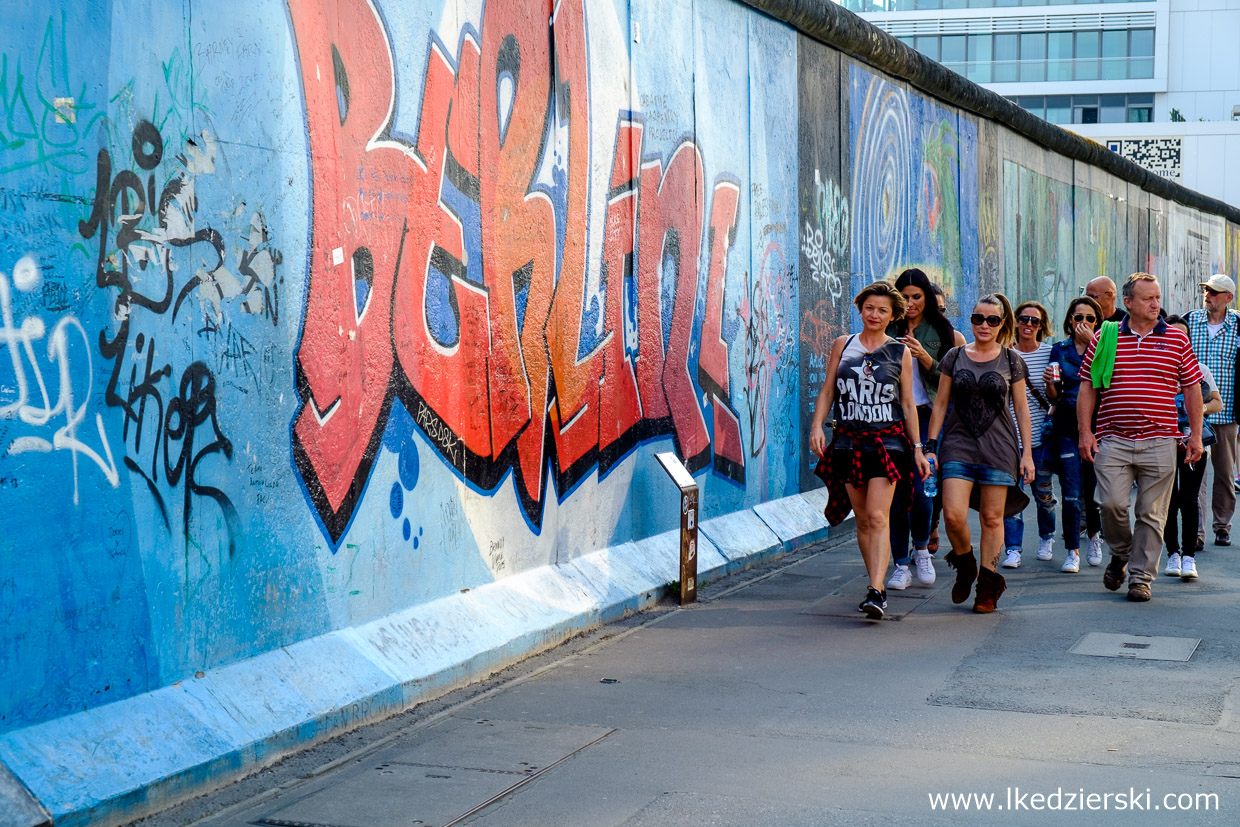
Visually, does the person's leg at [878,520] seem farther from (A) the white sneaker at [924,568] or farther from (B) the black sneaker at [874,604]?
(A) the white sneaker at [924,568]

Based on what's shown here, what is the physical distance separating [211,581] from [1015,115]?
1558cm

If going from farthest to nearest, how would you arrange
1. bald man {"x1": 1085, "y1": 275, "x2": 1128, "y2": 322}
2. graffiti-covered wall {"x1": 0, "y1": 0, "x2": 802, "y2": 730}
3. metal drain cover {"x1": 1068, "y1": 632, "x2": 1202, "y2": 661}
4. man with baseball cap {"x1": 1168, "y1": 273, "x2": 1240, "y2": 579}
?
man with baseball cap {"x1": 1168, "y1": 273, "x2": 1240, "y2": 579} → bald man {"x1": 1085, "y1": 275, "x2": 1128, "y2": 322} → metal drain cover {"x1": 1068, "y1": 632, "x2": 1202, "y2": 661} → graffiti-covered wall {"x1": 0, "y1": 0, "x2": 802, "y2": 730}

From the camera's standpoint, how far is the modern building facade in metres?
71.3

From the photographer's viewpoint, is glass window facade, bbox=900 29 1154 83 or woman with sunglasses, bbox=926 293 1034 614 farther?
glass window facade, bbox=900 29 1154 83

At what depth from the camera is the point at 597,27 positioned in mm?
8742

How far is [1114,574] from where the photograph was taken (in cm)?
908

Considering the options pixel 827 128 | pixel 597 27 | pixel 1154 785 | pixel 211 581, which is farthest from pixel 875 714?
pixel 827 128

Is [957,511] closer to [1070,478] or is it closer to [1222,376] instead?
[1070,478]

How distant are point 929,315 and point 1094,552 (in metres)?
2.27

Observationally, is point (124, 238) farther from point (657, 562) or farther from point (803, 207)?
point (803, 207)

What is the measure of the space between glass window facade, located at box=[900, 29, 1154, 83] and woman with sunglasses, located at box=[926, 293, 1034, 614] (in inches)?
2653

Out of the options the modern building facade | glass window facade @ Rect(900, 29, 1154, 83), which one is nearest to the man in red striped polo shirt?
the modern building facade

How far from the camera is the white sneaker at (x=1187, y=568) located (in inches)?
372

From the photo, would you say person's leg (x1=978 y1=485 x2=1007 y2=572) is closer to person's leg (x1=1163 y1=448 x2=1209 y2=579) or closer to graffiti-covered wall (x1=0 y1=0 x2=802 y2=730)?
person's leg (x1=1163 y1=448 x2=1209 y2=579)
